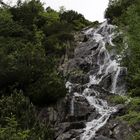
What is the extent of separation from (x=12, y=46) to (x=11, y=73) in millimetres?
3952

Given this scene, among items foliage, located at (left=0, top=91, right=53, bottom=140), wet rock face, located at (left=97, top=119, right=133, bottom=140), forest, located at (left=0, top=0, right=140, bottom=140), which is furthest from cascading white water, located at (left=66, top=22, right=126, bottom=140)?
foliage, located at (left=0, top=91, right=53, bottom=140)

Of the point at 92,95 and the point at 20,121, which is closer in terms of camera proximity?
the point at 20,121

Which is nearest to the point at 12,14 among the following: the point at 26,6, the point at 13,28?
the point at 26,6

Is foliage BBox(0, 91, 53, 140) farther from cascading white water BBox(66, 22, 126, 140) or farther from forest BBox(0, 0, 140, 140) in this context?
cascading white water BBox(66, 22, 126, 140)

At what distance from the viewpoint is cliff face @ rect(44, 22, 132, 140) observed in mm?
17609

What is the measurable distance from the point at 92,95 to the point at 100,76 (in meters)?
2.82

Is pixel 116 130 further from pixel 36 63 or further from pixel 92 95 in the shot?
pixel 36 63

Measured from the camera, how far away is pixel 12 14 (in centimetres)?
3381

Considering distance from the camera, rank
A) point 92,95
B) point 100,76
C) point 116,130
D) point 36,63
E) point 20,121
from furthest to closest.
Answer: point 100,76, point 36,63, point 92,95, point 20,121, point 116,130

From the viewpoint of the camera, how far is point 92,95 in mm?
21406

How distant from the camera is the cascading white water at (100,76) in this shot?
723 inches

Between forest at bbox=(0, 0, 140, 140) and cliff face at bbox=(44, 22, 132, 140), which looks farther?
cliff face at bbox=(44, 22, 132, 140)

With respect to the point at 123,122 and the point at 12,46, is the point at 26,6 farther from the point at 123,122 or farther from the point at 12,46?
the point at 123,122

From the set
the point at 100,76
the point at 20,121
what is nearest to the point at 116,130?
the point at 20,121
